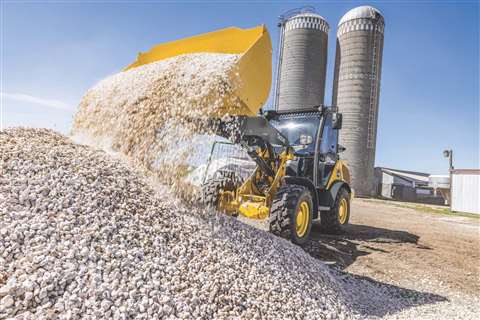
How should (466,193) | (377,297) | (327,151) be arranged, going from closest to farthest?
(377,297) < (327,151) < (466,193)

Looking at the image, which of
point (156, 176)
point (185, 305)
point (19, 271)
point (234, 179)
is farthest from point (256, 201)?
point (19, 271)

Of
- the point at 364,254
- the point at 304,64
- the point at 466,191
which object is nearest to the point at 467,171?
the point at 466,191

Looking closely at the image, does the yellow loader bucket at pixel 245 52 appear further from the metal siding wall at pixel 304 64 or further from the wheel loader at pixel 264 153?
the metal siding wall at pixel 304 64

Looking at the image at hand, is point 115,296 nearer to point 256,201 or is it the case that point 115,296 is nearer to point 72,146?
point 72,146

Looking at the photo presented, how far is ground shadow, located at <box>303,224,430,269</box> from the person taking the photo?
5395mm

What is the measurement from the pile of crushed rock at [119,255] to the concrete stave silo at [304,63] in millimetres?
17746

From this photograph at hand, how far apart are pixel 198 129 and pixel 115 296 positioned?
2.29 m

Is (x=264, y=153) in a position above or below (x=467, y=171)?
below

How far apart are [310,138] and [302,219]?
62.2 inches

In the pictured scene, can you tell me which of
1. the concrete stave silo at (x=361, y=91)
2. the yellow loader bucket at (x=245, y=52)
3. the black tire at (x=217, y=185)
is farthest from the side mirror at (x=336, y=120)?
the concrete stave silo at (x=361, y=91)

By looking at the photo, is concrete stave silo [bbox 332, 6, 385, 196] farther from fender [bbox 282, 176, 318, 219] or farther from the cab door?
fender [bbox 282, 176, 318, 219]

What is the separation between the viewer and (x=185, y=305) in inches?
94.3

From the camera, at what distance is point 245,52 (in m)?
4.28

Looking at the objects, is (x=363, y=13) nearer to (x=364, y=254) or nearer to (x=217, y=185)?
(x=364, y=254)
